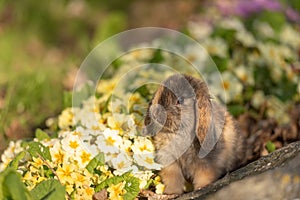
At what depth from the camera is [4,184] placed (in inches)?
146

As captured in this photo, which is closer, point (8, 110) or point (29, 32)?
point (8, 110)

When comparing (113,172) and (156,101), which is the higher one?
(156,101)

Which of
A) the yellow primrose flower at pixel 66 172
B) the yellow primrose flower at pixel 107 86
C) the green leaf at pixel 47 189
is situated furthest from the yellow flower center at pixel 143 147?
the yellow primrose flower at pixel 107 86

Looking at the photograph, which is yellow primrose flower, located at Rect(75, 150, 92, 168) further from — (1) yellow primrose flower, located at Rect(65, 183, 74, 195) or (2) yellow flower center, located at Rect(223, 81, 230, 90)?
(2) yellow flower center, located at Rect(223, 81, 230, 90)

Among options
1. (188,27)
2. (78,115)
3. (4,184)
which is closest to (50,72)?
(188,27)

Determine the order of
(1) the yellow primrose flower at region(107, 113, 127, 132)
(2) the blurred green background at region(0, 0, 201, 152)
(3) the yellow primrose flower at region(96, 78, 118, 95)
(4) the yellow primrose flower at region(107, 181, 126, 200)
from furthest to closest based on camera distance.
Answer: (2) the blurred green background at region(0, 0, 201, 152) → (3) the yellow primrose flower at region(96, 78, 118, 95) → (1) the yellow primrose flower at region(107, 113, 127, 132) → (4) the yellow primrose flower at region(107, 181, 126, 200)

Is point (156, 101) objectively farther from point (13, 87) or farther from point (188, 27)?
point (188, 27)

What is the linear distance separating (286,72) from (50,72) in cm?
275

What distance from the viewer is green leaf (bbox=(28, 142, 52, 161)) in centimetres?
428

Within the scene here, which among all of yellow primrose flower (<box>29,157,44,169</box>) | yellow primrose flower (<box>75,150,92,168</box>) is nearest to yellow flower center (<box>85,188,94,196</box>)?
yellow primrose flower (<box>75,150,92,168</box>)

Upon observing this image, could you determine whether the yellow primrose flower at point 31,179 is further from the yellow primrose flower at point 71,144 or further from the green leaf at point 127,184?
the green leaf at point 127,184

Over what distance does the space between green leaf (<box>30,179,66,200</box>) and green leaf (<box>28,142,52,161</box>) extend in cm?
37

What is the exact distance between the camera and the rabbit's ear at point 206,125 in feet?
14.3

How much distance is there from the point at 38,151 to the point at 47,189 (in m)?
0.45
